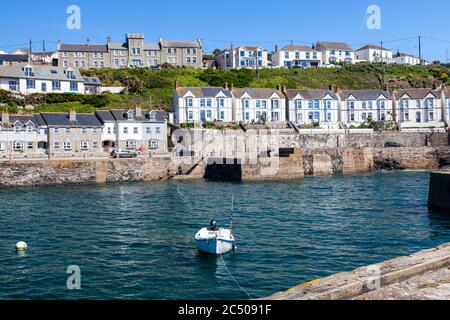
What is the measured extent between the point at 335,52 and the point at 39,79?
69.3 metres

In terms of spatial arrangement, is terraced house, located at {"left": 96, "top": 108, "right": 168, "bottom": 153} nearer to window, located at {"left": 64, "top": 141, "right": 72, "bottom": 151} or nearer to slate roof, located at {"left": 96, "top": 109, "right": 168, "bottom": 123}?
slate roof, located at {"left": 96, "top": 109, "right": 168, "bottom": 123}

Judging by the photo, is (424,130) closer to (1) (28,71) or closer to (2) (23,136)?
(2) (23,136)

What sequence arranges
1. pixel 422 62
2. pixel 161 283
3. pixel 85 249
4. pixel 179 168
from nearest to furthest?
pixel 161 283, pixel 85 249, pixel 179 168, pixel 422 62

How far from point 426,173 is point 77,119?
4167cm

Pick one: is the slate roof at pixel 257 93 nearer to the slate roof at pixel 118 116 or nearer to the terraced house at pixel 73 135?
the slate roof at pixel 118 116

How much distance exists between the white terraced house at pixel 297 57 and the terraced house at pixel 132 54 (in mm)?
19041

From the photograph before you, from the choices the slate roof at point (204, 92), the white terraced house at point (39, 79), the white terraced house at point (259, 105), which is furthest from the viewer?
the white terraced house at point (259, 105)

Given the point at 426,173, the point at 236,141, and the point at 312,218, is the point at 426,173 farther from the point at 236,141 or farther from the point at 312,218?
the point at 312,218

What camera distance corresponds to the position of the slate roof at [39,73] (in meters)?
69.9

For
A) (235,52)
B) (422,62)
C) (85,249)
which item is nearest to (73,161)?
(85,249)

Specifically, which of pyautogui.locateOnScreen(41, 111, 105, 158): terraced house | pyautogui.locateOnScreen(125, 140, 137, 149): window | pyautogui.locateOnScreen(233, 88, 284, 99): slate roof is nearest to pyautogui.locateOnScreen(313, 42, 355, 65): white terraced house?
pyautogui.locateOnScreen(233, 88, 284, 99): slate roof

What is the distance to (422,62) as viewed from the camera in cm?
13175

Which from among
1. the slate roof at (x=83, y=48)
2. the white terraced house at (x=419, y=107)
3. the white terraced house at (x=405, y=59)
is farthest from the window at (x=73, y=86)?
the white terraced house at (x=405, y=59)

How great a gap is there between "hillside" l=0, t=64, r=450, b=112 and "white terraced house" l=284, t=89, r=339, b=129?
37.8 feet
